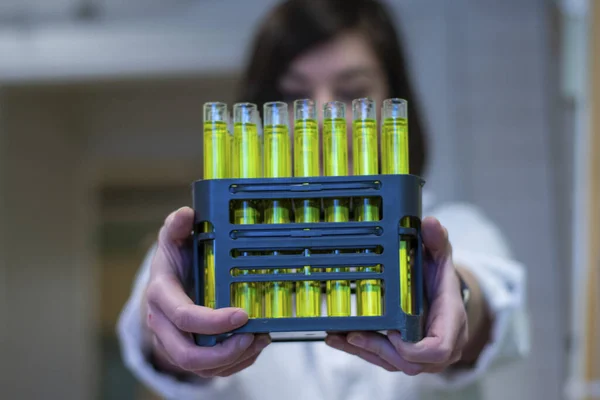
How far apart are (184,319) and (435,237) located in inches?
7.7

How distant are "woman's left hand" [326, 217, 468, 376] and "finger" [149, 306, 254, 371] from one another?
79 mm

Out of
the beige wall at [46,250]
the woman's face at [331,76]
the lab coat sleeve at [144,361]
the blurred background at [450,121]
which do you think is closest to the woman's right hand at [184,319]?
the lab coat sleeve at [144,361]

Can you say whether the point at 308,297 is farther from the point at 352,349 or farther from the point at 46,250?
the point at 46,250

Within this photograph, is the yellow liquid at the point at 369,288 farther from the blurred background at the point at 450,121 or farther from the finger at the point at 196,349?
the blurred background at the point at 450,121

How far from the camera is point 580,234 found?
1151 millimetres

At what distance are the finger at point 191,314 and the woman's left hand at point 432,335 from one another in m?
0.09

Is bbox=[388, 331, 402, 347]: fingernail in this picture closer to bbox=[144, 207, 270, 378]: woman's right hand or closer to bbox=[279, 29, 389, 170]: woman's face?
bbox=[144, 207, 270, 378]: woman's right hand

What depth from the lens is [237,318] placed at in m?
0.48

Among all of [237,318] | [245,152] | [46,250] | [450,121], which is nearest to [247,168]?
[245,152]

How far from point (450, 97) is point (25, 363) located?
2.28 meters

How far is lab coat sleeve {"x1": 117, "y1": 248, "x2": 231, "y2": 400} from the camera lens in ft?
2.81

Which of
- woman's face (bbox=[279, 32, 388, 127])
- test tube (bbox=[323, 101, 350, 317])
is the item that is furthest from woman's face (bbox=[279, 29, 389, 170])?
test tube (bbox=[323, 101, 350, 317])

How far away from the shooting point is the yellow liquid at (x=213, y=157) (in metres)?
0.53

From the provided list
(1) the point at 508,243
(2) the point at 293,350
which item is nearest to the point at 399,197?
(2) the point at 293,350
